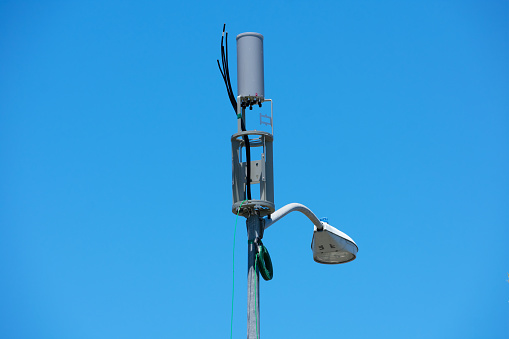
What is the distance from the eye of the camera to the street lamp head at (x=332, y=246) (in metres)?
22.8

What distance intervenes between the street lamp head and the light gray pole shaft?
8.64ft

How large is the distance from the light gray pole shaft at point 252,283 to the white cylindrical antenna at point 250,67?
2.94 metres

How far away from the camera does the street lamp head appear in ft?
74.8

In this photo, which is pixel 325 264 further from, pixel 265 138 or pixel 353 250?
pixel 265 138

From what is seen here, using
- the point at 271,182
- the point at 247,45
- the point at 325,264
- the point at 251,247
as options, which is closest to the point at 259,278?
the point at 251,247

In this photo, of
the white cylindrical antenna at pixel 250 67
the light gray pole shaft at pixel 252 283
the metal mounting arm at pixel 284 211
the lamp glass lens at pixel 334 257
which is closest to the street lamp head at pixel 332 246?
the lamp glass lens at pixel 334 257

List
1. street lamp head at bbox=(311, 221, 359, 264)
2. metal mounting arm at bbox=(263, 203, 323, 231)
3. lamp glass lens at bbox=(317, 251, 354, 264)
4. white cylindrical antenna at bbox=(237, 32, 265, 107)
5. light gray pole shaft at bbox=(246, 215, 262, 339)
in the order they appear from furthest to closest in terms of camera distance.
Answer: lamp glass lens at bbox=(317, 251, 354, 264)
street lamp head at bbox=(311, 221, 359, 264)
white cylindrical antenna at bbox=(237, 32, 265, 107)
metal mounting arm at bbox=(263, 203, 323, 231)
light gray pole shaft at bbox=(246, 215, 262, 339)

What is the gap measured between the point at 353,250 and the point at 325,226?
1119 millimetres

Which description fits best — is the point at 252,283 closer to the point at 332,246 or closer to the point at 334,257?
the point at 332,246

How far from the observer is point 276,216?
2084cm

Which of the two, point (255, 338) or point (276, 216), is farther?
point (276, 216)

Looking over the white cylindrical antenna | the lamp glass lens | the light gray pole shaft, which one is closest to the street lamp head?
the lamp glass lens

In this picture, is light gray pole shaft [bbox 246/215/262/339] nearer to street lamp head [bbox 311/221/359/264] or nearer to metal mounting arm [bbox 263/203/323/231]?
metal mounting arm [bbox 263/203/323/231]

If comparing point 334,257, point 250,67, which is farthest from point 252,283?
point 250,67
